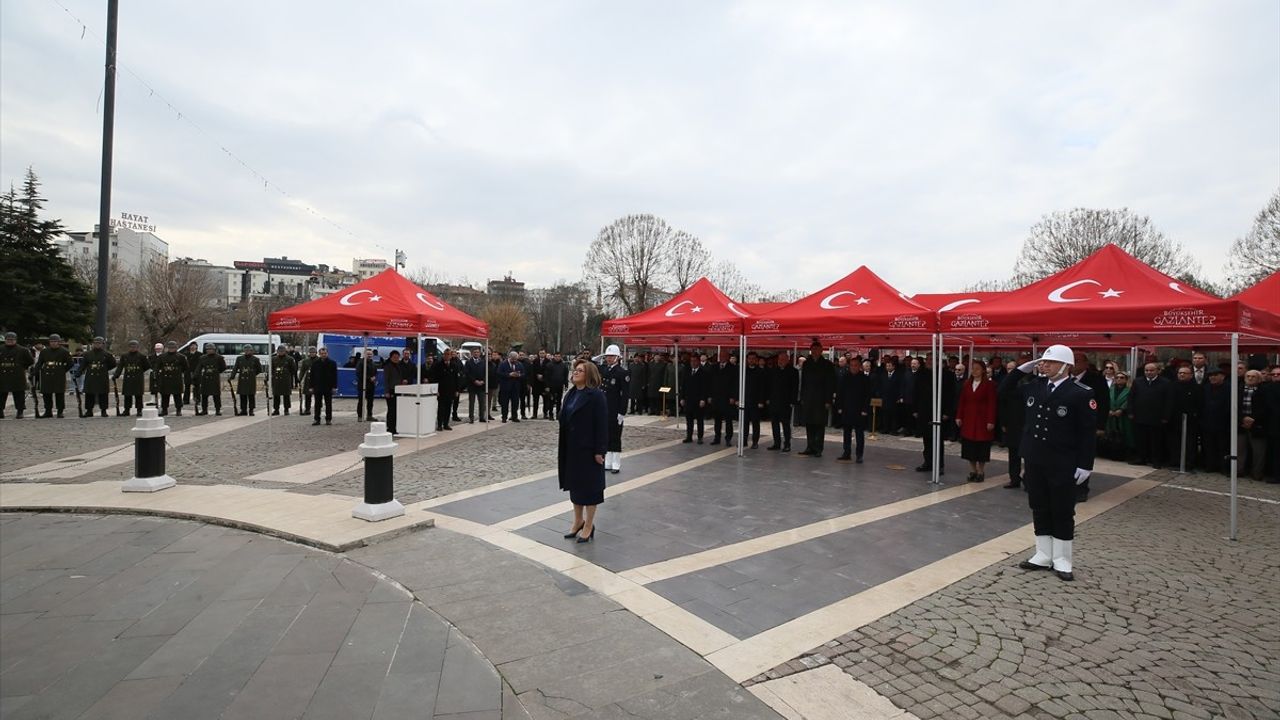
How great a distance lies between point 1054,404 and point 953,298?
42.7 ft

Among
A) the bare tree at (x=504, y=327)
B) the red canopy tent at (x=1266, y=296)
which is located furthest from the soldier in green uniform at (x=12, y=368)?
the bare tree at (x=504, y=327)

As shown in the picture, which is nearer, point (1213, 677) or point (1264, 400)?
point (1213, 677)

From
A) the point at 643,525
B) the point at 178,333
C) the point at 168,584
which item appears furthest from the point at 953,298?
the point at 178,333

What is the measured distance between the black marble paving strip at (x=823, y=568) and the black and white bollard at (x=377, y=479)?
3.38 metres

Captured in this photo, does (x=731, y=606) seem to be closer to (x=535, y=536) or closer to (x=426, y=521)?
(x=535, y=536)

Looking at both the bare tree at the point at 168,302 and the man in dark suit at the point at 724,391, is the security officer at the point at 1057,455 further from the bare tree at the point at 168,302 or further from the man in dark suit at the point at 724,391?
the bare tree at the point at 168,302

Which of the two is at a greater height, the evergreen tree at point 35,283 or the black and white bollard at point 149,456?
the evergreen tree at point 35,283

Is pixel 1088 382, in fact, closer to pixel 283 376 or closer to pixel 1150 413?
pixel 1150 413

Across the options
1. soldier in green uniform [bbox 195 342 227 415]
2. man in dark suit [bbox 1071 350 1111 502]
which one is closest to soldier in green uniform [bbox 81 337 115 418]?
soldier in green uniform [bbox 195 342 227 415]

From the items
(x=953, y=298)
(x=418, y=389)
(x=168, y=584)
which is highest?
(x=953, y=298)

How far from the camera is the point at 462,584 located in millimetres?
5035

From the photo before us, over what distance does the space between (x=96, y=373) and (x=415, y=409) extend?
363 inches

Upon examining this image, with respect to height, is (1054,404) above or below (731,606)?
above

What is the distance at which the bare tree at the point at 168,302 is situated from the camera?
37125 mm
